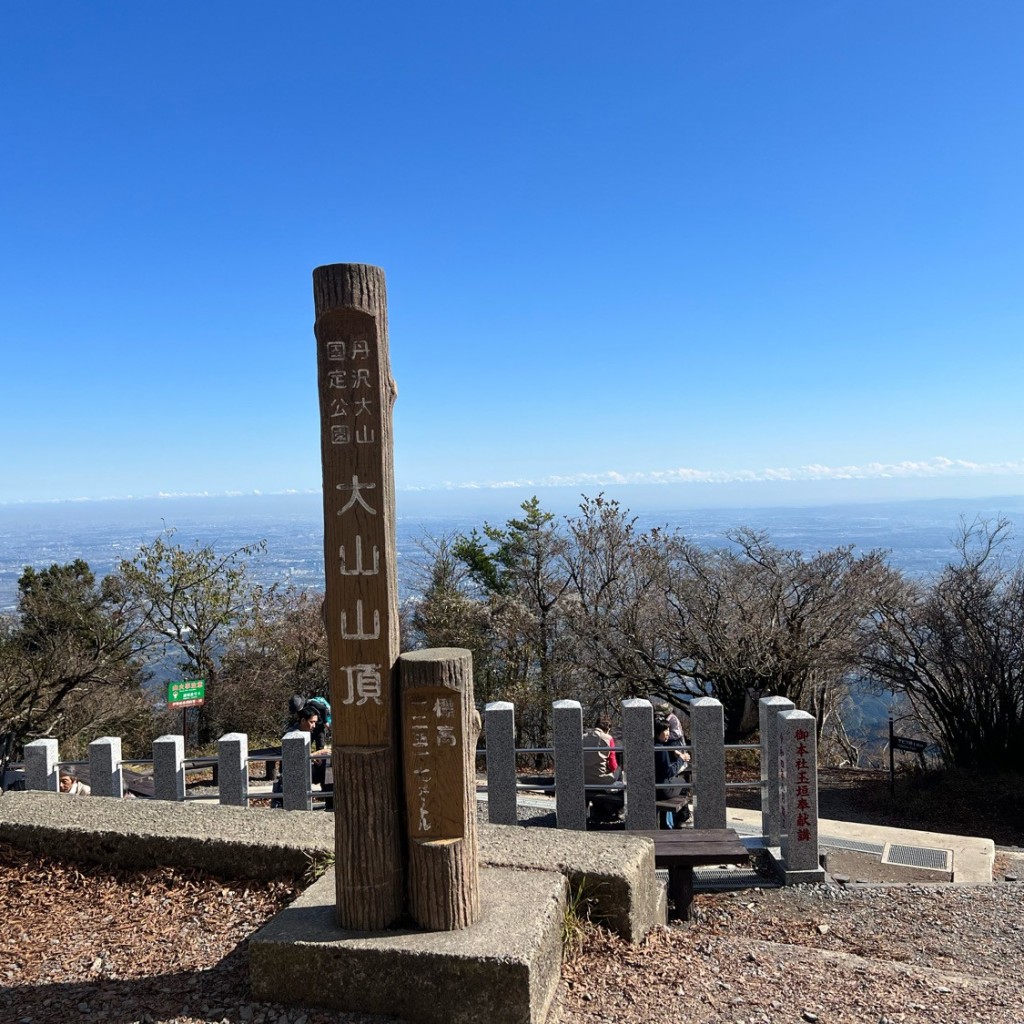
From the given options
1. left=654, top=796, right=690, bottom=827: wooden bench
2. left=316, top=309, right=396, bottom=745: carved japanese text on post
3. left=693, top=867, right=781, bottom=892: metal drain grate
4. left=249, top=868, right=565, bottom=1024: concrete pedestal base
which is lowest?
left=693, top=867, right=781, bottom=892: metal drain grate

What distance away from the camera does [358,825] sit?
3.74 metres

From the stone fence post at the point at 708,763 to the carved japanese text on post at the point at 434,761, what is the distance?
12.2 ft

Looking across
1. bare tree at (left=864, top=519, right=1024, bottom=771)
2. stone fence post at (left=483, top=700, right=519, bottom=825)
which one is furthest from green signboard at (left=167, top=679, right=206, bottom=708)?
bare tree at (left=864, top=519, right=1024, bottom=771)

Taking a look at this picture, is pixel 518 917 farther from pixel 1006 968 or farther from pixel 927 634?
pixel 927 634

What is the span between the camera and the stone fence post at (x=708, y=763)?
7.00m

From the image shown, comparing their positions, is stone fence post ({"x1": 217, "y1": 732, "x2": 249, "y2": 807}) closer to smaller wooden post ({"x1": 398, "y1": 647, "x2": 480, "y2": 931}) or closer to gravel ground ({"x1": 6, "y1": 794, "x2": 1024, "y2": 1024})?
gravel ground ({"x1": 6, "y1": 794, "x2": 1024, "y2": 1024})

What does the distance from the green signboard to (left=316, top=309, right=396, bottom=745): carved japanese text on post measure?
305 inches

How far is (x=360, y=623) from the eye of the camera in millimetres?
3736

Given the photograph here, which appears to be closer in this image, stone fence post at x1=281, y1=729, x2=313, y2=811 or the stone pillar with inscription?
the stone pillar with inscription

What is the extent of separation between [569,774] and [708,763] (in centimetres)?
119

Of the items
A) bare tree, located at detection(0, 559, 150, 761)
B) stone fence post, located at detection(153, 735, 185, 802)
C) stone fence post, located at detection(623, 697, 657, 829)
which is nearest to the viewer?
stone fence post, located at detection(623, 697, 657, 829)

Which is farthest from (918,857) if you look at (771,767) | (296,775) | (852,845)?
(296,775)

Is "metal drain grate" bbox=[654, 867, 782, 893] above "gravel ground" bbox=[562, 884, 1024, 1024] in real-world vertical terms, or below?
below

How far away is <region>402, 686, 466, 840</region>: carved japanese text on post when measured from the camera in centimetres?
375
